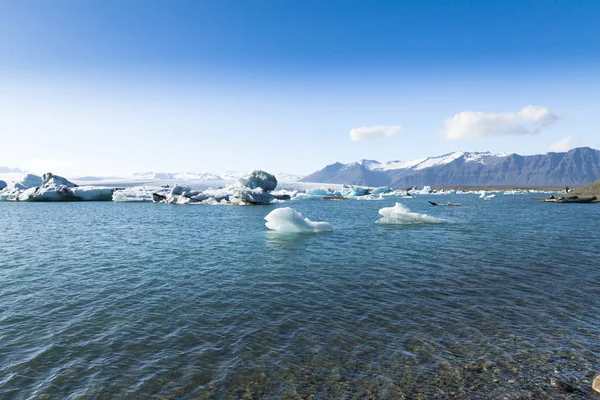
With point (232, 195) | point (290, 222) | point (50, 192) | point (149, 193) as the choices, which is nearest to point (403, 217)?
point (290, 222)

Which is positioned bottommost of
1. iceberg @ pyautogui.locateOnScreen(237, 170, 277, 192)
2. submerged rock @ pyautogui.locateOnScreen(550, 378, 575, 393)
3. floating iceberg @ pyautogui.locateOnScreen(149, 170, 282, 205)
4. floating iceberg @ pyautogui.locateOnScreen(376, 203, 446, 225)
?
submerged rock @ pyautogui.locateOnScreen(550, 378, 575, 393)

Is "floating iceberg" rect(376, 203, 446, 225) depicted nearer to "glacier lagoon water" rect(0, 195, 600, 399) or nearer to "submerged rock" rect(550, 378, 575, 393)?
"glacier lagoon water" rect(0, 195, 600, 399)

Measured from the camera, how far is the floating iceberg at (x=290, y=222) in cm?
2892

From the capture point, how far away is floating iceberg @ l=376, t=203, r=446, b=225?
1403 inches

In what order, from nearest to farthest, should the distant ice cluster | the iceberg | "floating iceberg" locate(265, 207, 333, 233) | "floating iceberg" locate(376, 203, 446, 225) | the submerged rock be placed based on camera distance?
the submerged rock → "floating iceberg" locate(265, 207, 333, 233) → "floating iceberg" locate(376, 203, 446, 225) → the distant ice cluster → the iceberg

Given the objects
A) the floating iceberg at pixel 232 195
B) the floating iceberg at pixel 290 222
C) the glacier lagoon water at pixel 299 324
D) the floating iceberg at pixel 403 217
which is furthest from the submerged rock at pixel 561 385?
the floating iceberg at pixel 232 195

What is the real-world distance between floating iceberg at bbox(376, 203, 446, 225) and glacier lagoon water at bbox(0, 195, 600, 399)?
13.7m

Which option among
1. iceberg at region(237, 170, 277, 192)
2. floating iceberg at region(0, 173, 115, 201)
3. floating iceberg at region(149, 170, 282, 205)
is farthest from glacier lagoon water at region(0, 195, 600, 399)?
floating iceberg at region(0, 173, 115, 201)

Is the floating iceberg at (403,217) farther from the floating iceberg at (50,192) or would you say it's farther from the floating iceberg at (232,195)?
the floating iceberg at (50,192)

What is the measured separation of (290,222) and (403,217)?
13.5 meters

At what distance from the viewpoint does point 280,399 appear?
274 inches

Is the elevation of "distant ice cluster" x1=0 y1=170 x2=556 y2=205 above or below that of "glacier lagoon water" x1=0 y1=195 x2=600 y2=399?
above

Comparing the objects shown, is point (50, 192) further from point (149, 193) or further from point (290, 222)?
point (290, 222)

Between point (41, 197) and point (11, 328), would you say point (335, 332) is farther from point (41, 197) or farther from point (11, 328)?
point (41, 197)
